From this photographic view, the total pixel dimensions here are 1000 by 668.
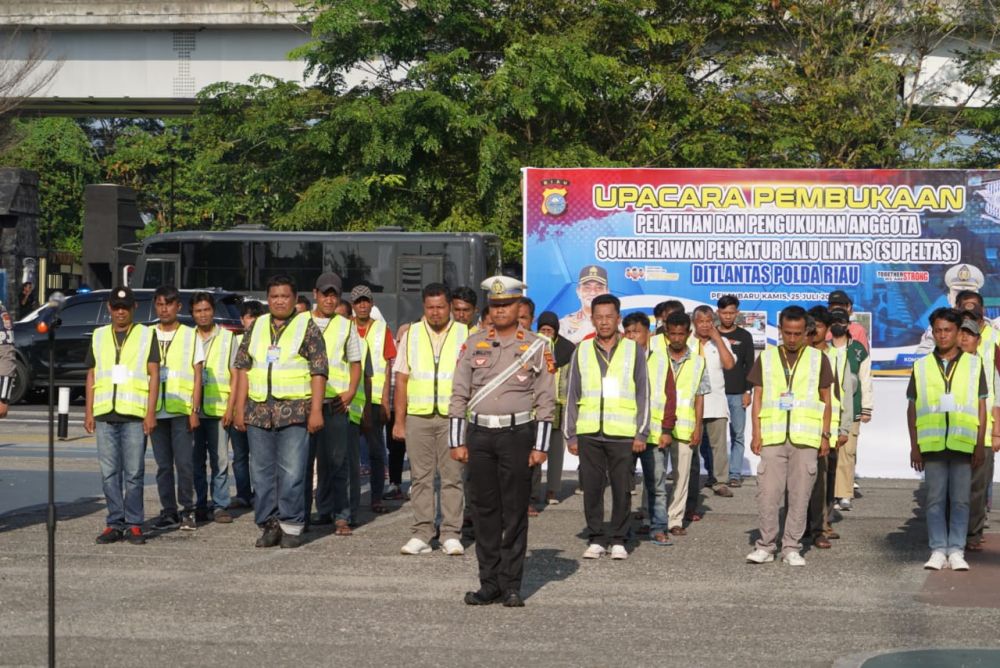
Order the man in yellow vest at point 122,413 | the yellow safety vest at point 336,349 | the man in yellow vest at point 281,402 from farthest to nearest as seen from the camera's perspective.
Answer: the yellow safety vest at point 336,349 → the man in yellow vest at point 122,413 → the man in yellow vest at point 281,402

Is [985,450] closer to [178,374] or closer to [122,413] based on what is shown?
[178,374]

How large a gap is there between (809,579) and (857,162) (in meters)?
21.2

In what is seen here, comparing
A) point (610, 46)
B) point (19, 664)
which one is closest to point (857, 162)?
point (610, 46)

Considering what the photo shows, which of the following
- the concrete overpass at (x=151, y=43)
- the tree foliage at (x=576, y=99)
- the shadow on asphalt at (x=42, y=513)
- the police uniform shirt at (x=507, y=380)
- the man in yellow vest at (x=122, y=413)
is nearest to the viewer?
the police uniform shirt at (x=507, y=380)

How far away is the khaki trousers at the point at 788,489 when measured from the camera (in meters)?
10.8

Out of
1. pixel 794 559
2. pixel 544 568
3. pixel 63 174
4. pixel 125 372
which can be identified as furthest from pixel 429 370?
pixel 63 174

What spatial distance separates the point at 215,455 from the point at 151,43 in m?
21.6

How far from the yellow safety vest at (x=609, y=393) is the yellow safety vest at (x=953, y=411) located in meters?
2.12

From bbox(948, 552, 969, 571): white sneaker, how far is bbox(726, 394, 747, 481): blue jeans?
15.8 feet

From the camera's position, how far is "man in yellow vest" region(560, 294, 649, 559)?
1084 centimetres

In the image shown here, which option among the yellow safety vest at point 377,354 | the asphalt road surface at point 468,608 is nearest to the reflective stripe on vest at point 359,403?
the yellow safety vest at point 377,354

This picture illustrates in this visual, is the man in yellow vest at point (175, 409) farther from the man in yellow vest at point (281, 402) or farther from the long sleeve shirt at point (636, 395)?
the long sleeve shirt at point (636, 395)

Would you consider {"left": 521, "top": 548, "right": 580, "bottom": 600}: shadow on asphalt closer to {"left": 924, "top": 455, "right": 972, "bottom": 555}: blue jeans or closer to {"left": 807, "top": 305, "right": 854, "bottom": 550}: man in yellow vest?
{"left": 807, "top": 305, "right": 854, "bottom": 550}: man in yellow vest

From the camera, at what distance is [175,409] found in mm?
11727
